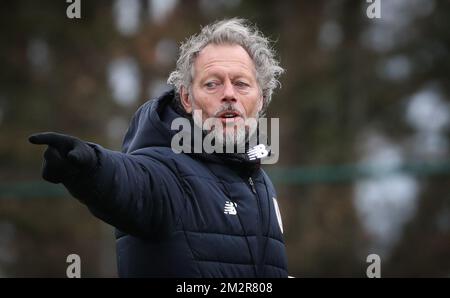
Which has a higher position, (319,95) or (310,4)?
(310,4)

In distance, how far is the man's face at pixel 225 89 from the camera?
Answer: 407 cm

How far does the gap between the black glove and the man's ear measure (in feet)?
3.16

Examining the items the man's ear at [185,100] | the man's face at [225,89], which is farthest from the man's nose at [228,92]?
the man's ear at [185,100]

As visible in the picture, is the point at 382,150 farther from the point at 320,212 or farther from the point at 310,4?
the point at 310,4

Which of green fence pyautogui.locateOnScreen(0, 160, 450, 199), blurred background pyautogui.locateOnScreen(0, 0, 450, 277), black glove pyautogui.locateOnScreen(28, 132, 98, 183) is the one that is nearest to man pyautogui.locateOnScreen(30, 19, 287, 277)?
black glove pyautogui.locateOnScreen(28, 132, 98, 183)

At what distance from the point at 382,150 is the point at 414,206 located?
1.16m

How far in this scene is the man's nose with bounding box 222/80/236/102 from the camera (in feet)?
13.3

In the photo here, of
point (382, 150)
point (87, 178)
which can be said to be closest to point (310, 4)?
point (382, 150)

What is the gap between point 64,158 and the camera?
3.15m

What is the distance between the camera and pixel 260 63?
430cm

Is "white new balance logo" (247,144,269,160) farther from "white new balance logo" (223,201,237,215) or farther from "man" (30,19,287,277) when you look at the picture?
"white new balance logo" (223,201,237,215)

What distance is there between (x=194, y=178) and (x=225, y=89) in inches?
19.8

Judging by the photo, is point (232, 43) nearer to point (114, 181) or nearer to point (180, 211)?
point (180, 211)
